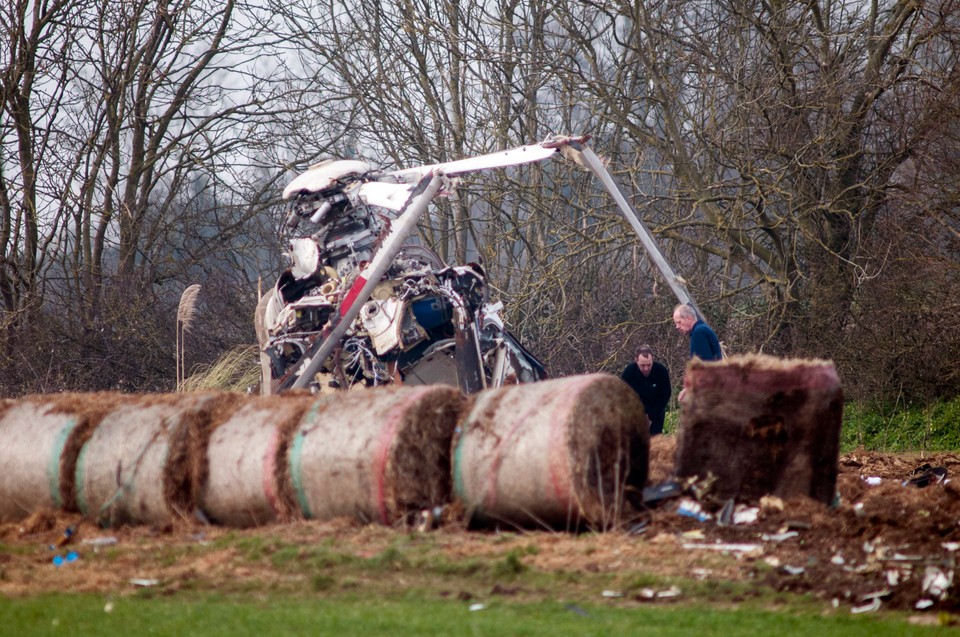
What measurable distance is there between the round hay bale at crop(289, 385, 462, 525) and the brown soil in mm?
186

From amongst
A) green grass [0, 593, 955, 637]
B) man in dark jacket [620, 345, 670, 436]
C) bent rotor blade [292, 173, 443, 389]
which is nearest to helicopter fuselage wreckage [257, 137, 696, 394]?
bent rotor blade [292, 173, 443, 389]

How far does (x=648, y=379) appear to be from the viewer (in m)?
12.6

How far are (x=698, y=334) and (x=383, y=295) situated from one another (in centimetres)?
346

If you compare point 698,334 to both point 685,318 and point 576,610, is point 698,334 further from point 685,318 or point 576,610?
point 576,610

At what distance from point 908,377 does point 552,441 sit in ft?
36.5

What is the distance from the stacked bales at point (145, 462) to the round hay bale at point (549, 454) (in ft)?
6.65

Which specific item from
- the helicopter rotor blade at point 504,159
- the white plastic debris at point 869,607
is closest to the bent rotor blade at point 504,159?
the helicopter rotor blade at point 504,159

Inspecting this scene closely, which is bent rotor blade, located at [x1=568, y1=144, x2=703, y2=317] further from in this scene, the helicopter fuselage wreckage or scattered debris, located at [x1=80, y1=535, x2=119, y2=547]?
scattered debris, located at [x1=80, y1=535, x2=119, y2=547]

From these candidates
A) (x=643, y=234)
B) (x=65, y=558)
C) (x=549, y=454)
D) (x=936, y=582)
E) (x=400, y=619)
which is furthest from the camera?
(x=643, y=234)

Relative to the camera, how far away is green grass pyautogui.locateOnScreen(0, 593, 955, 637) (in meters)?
5.20

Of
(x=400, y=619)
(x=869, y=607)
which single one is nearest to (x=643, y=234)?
(x=869, y=607)

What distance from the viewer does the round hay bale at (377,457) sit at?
7.61 m

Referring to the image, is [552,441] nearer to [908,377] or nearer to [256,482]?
[256,482]

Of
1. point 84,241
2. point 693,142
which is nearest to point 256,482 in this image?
point 693,142
